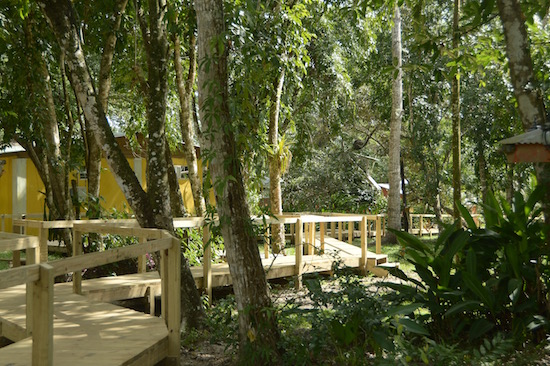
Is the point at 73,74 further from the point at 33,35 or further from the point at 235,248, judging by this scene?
the point at 33,35

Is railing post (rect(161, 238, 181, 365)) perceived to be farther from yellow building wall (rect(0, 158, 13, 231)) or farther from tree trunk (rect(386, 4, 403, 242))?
yellow building wall (rect(0, 158, 13, 231))

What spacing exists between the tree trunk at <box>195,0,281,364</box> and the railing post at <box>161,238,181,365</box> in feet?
1.63

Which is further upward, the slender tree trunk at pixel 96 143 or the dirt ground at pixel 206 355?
the slender tree trunk at pixel 96 143

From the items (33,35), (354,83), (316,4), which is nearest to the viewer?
(33,35)

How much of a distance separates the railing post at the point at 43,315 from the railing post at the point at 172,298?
1.62 metres

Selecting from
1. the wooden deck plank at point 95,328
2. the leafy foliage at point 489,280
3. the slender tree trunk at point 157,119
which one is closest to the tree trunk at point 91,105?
the slender tree trunk at point 157,119

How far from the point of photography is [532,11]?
5625 millimetres

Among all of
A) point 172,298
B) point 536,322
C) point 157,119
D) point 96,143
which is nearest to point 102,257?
point 172,298

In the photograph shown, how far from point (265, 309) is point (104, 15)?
266 inches

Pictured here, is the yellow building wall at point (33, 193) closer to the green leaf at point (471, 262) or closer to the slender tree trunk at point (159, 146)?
the slender tree trunk at point (159, 146)

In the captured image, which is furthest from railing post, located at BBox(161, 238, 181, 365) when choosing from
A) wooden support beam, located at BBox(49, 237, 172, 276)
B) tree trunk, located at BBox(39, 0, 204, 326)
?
tree trunk, located at BBox(39, 0, 204, 326)

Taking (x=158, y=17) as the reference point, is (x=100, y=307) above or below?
below

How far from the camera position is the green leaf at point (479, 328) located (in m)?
4.51

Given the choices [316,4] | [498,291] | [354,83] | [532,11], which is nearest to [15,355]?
[498,291]
